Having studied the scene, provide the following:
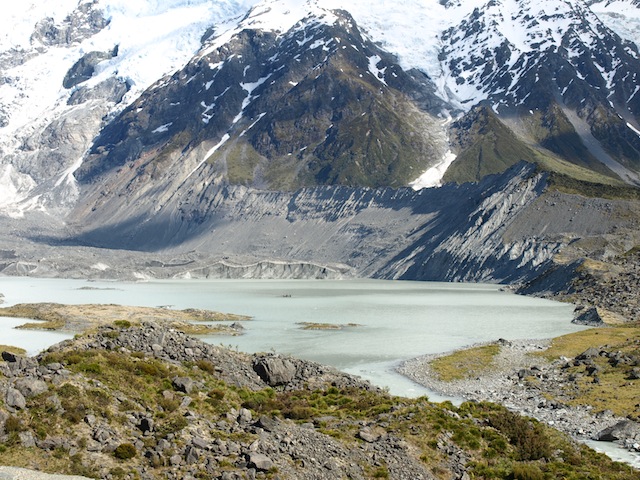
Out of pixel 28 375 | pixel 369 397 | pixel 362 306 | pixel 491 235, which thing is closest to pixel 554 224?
pixel 491 235

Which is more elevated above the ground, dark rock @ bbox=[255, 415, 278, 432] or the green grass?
dark rock @ bbox=[255, 415, 278, 432]

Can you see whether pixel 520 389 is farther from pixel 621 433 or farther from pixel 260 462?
pixel 260 462

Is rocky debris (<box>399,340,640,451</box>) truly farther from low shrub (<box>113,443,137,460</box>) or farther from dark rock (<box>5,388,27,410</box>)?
dark rock (<box>5,388,27,410</box>)

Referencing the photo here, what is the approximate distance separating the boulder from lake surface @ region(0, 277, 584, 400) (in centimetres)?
1003

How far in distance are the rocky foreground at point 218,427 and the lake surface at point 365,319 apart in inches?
589

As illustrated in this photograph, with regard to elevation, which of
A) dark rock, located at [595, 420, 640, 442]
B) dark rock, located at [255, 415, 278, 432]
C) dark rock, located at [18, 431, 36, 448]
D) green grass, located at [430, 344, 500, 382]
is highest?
dark rock, located at [18, 431, 36, 448]

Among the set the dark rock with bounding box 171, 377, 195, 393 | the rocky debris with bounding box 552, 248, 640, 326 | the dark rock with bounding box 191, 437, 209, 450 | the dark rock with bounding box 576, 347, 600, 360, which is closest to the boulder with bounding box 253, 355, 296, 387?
the dark rock with bounding box 171, 377, 195, 393

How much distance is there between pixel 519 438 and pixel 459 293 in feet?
414

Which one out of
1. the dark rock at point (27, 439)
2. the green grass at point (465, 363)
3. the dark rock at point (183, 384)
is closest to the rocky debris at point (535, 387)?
the green grass at point (465, 363)

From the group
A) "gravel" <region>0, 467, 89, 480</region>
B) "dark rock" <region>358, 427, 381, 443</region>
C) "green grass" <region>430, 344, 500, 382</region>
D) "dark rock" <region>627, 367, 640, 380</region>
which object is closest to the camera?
"gravel" <region>0, 467, 89, 480</region>

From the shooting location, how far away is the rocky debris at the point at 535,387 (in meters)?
40.1

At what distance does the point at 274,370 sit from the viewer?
1649 inches

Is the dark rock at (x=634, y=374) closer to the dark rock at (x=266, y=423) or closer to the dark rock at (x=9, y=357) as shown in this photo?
the dark rock at (x=266, y=423)

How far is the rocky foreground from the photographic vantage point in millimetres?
25248
